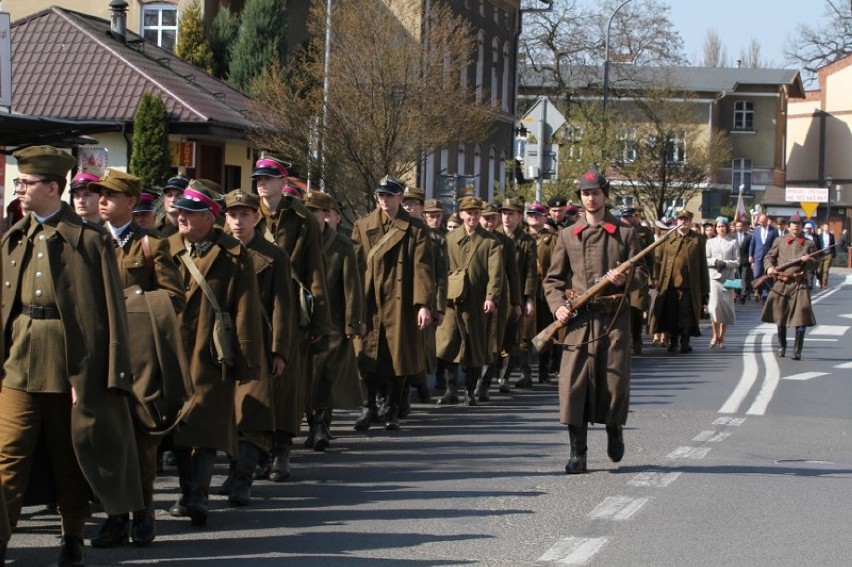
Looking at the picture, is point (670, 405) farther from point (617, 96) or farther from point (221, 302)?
point (617, 96)

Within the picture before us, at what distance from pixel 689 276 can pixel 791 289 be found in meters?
1.86

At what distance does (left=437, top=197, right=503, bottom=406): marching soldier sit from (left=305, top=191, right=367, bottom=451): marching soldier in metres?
3.66

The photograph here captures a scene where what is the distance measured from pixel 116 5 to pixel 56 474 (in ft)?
98.4

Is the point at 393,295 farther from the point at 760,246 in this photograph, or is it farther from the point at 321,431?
the point at 760,246

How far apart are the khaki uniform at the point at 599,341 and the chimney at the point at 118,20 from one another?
88.4 feet

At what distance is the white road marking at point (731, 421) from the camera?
45.5 ft

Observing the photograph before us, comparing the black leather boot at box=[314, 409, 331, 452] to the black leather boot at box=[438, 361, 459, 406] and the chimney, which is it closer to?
the black leather boot at box=[438, 361, 459, 406]

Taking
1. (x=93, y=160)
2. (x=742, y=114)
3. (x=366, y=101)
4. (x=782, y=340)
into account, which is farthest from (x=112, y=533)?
(x=742, y=114)

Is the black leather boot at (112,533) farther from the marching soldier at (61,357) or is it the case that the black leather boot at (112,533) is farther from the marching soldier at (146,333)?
the marching soldier at (61,357)

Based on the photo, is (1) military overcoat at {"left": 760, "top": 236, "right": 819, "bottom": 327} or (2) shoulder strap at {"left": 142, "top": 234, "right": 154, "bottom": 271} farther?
(1) military overcoat at {"left": 760, "top": 236, "right": 819, "bottom": 327}

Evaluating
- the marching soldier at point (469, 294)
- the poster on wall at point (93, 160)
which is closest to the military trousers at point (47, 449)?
the marching soldier at point (469, 294)

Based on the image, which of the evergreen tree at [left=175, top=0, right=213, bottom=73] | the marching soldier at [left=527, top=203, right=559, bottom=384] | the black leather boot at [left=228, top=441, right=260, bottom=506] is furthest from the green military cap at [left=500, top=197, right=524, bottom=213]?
the evergreen tree at [left=175, top=0, right=213, bottom=73]

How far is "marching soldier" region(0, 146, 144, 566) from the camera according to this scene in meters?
6.98

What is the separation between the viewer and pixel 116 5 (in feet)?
117
